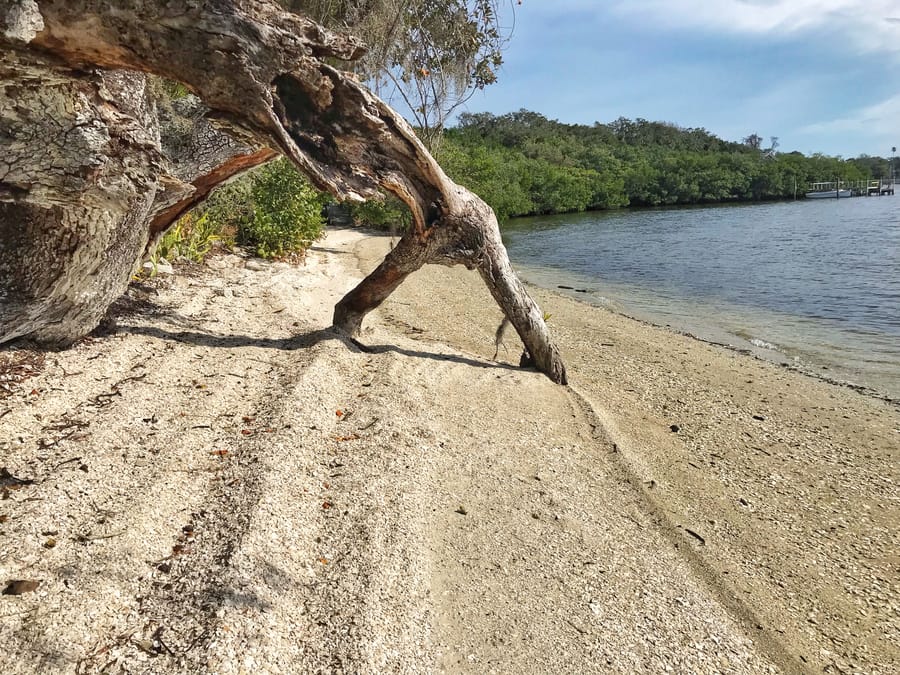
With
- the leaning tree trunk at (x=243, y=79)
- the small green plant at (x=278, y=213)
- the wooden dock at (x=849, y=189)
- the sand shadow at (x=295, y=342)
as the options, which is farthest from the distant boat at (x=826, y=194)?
the leaning tree trunk at (x=243, y=79)

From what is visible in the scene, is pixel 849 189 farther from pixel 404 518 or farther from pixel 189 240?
pixel 404 518

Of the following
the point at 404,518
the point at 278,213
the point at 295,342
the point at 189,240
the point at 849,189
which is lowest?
the point at 404,518

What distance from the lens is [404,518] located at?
335 cm

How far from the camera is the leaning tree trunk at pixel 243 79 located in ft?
9.24

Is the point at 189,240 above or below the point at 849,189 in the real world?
below

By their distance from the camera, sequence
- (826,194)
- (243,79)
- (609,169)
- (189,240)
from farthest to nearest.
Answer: (826,194) → (609,169) → (189,240) → (243,79)

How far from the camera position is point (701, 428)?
5.65m

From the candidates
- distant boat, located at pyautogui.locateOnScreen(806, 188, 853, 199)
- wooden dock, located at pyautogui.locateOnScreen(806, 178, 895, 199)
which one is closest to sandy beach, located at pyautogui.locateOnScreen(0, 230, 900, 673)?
wooden dock, located at pyautogui.locateOnScreen(806, 178, 895, 199)

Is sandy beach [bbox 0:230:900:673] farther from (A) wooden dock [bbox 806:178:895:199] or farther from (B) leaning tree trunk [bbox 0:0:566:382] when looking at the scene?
(A) wooden dock [bbox 806:178:895:199]

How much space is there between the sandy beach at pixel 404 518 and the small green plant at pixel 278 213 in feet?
17.3

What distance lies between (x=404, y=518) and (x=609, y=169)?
67.3m

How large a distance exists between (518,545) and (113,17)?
343 centimetres

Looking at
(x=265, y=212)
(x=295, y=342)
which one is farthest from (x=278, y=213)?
(x=295, y=342)

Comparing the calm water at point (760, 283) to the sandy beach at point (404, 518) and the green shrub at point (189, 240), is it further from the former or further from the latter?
the green shrub at point (189, 240)
